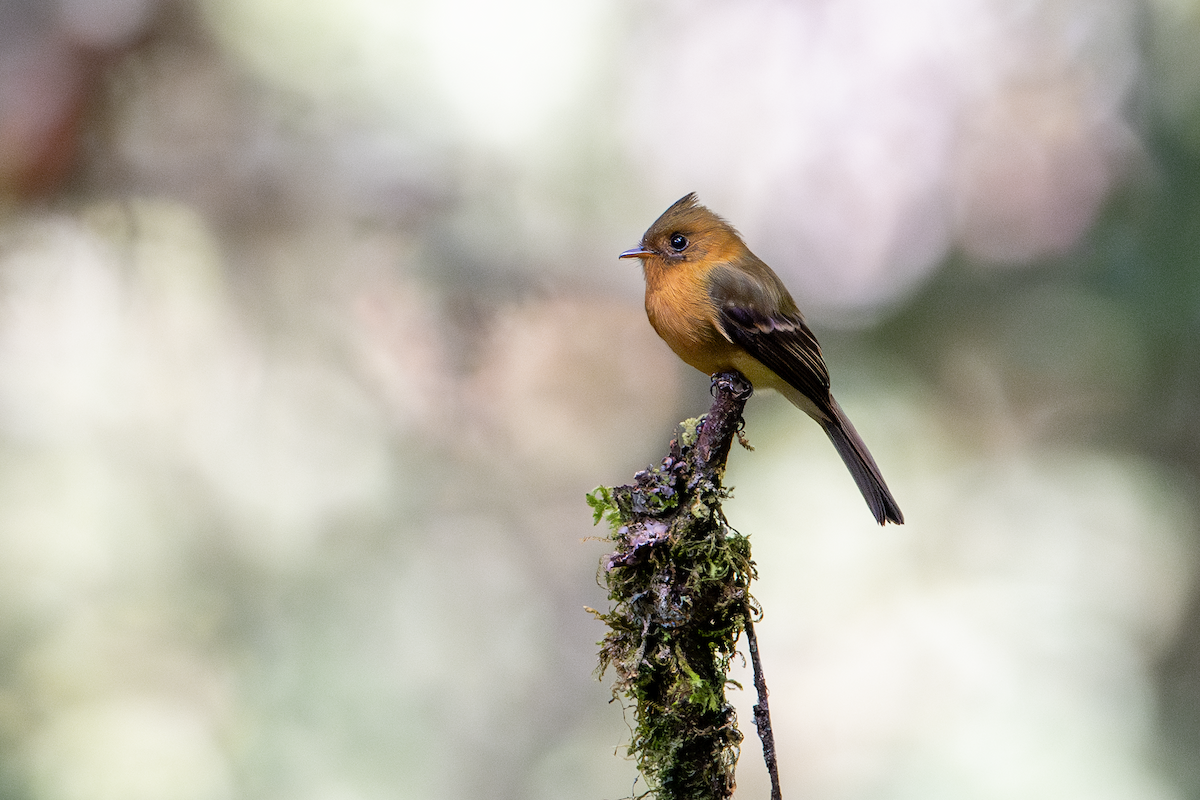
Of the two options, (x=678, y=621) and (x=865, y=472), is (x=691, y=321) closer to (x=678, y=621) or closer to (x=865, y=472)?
(x=865, y=472)

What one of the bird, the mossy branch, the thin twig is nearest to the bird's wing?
the bird

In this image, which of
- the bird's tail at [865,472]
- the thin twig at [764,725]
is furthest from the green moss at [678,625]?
the bird's tail at [865,472]

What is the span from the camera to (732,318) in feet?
10.2

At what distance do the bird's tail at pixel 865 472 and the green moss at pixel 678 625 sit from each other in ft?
4.42

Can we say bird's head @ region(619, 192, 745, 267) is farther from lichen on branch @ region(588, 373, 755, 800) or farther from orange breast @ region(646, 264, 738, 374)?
lichen on branch @ region(588, 373, 755, 800)

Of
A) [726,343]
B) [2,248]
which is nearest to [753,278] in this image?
[726,343]

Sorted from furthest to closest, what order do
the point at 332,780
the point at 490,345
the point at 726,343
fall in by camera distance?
1. the point at 490,345
2. the point at 332,780
3. the point at 726,343

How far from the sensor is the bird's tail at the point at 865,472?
3318 mm

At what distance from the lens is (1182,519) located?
4.91 metres

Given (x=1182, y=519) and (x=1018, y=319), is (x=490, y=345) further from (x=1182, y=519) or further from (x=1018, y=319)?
(x=1182, y=519)

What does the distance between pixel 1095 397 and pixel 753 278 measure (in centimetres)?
270

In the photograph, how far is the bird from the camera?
10.2 ft

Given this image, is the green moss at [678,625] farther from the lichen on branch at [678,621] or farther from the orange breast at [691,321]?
the orange breast at [691,321]

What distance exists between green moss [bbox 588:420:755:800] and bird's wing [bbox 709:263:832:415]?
3.52ft
